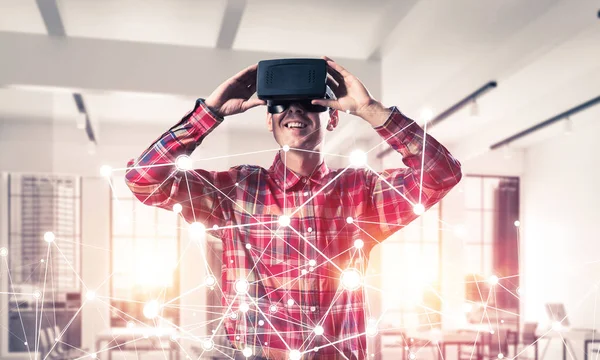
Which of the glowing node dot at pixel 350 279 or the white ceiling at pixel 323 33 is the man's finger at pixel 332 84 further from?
the white ceiling at pixel 323 33

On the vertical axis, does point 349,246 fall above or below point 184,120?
below

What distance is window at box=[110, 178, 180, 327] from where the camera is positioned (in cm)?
159

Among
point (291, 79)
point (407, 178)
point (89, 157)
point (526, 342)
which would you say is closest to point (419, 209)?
point (407, 178)

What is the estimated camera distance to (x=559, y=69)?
8.63 feet

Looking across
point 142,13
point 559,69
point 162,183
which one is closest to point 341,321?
point 162,183

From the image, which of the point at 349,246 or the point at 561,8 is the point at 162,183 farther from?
the point at 561,8

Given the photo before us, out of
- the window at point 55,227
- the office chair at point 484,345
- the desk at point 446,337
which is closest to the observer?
the desk at point 446,337

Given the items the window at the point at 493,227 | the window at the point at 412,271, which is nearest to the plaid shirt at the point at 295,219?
the window at the point at 412,271

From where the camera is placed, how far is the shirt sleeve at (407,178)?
70 cm

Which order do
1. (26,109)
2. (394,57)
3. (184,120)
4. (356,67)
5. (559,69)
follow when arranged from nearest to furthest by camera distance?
(184,120)
(356,67)
(394,57)
(559,69)
(26,109)

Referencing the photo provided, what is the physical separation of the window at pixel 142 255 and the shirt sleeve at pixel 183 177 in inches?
11.5

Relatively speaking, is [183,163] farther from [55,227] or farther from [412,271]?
[55,227]

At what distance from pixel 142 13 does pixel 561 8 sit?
1.46m

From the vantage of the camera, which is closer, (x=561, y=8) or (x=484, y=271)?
(x=561, y=8)
